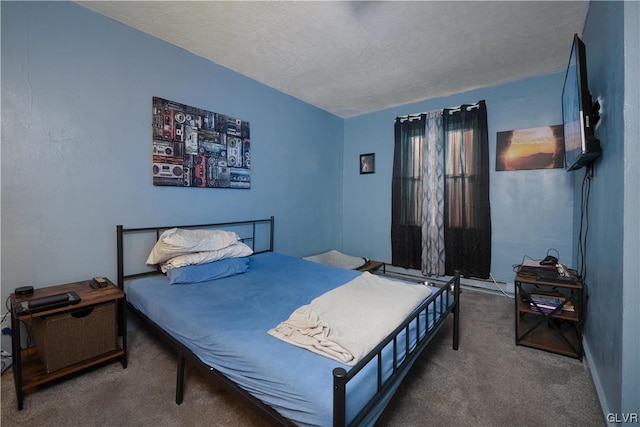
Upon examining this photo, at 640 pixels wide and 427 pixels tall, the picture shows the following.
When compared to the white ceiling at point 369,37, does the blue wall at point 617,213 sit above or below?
below

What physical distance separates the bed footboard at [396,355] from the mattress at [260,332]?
0.13 ft

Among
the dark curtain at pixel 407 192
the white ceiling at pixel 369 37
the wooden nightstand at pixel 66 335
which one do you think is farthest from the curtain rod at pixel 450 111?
the wooden nightstand at pixel 66 335

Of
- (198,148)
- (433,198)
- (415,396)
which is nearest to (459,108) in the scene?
(433,198)

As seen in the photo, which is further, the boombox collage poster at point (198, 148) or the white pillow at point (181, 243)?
the boombox collage poster at point (198, 148)

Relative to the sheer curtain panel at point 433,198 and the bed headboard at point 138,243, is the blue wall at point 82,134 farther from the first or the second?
the sheer curtain panel at point 433,198

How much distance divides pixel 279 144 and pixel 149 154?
1.65 metres

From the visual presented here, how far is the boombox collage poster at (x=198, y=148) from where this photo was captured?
8.30ft

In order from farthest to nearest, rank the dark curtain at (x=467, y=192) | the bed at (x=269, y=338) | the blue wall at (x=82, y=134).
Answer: the dark curtain at (x=467, y=192)
the blue wall at (x=82, y=134)
the bed at (x=269, y=338)

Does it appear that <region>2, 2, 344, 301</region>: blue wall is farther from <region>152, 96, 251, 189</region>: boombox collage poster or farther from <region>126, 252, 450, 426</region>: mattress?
<region>126, 252, 450, 426</region>: mattress

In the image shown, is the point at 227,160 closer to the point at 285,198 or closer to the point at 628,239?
the point at 285,198

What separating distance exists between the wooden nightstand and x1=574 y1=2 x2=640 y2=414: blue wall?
115 inches

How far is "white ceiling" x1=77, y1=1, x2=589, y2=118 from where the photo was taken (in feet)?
6.86

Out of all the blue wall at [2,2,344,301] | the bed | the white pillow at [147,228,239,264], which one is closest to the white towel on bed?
the bed

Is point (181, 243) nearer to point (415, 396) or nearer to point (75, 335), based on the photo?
point (75, 335)
